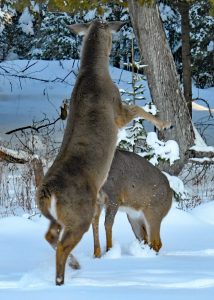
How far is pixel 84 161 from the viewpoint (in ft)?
19.9

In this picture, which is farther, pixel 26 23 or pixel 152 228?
pixel 26 23

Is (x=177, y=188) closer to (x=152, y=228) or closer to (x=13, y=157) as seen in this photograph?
(x=13, y=157)

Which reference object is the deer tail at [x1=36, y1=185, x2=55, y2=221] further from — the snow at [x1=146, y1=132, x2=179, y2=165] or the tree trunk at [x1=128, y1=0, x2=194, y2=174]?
the tree trunk at [x1=128, y1=0, x2=194, y2=174]

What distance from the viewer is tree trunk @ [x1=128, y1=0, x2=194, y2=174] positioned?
1334 cm

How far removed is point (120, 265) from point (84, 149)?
3.70 ft

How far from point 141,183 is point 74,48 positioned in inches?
996

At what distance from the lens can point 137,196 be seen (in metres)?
7.94

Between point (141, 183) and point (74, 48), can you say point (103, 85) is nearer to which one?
point (141, 183)

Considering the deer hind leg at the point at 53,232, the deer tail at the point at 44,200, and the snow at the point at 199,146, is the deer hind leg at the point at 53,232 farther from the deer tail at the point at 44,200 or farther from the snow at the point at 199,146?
the snow at the point at 199,146

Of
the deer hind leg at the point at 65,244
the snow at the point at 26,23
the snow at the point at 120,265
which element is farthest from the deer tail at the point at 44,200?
the snow at the point at 26,23

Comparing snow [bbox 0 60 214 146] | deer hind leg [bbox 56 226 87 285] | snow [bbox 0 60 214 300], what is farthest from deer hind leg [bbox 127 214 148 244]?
snow [bbox 0 60 214 146]

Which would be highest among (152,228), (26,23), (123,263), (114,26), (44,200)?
(26,23)

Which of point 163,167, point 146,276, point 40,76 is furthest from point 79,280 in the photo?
point 40,76

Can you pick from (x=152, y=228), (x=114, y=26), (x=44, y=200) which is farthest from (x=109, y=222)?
(x=44, y=200)
